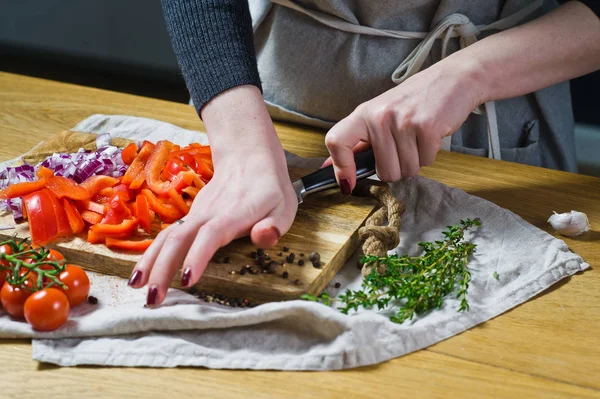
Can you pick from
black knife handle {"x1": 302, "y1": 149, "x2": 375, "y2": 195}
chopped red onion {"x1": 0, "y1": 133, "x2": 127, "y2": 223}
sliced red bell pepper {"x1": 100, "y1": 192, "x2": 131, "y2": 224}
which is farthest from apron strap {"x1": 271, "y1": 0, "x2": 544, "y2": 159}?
sliced red bell pepper {"x1": 100, "y1": 192, "x2": 131, "y2": 224}

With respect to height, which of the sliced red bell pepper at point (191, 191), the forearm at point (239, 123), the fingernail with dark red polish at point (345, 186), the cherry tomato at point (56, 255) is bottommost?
the cherry tomato at point (56, 255)

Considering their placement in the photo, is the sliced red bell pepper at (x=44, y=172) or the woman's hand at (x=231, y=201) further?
the sliced red bell pepper at (x=44, y=172)

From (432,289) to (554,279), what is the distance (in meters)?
0.24

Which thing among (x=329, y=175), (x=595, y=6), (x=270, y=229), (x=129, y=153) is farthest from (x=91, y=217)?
(x=595, y=6)

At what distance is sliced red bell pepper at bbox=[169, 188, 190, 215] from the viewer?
1398mm

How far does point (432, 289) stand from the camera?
1.20 meters

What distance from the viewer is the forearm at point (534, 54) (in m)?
1.48

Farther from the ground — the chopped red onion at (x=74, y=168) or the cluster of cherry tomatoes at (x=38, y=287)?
the chopped red onion at (x=74, y=168)

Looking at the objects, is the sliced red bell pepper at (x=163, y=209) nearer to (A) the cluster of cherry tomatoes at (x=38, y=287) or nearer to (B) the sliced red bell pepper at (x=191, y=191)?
(B) the sliced red bell pepper at (x=191, y=191)

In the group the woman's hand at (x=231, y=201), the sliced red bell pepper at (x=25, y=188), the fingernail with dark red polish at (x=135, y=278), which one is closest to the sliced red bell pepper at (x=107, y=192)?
the sliced red bell pepper at (x=25, y=188)

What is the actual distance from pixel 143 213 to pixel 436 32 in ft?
2.53

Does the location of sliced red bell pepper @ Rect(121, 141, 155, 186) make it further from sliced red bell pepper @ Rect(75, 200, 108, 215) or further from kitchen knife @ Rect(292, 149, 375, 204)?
kitchen knife @ Rect(292, 149, 375, 204)

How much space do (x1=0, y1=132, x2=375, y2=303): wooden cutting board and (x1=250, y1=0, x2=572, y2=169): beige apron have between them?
0.37m

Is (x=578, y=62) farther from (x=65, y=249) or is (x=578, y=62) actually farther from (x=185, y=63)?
(x=65, y=249)
